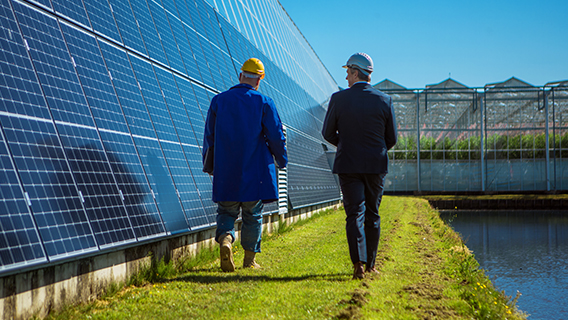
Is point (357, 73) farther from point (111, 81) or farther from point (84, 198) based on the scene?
point (84, 198)

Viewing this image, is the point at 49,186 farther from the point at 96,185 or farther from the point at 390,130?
the point at 390,130

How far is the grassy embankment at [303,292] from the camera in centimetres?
327

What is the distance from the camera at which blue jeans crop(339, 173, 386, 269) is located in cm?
439

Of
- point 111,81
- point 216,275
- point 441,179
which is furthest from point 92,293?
point 441,179

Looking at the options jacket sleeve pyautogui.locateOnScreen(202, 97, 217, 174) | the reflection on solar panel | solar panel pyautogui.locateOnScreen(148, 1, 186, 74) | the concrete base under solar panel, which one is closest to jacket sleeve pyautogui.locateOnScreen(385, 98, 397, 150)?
jacket sleeve pyautogui.locateOnScreen(202, 97, 217, 174)

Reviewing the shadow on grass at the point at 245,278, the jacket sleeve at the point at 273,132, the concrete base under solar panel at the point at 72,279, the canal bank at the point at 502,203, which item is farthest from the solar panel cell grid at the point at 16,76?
the canal bank at the point at 502,203

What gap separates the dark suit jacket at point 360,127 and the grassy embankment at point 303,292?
1.04 metres

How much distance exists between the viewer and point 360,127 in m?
4.62

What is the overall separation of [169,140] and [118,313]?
2.49m

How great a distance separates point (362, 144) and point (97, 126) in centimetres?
233

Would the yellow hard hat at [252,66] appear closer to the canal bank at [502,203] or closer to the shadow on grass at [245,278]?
the shadow on grass at [245,278]

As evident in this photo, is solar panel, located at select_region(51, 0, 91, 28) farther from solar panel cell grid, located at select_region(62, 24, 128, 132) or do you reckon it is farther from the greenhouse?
the greenhouse

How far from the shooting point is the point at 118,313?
3191 mm

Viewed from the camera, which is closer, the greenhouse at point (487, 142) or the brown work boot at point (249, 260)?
the brown work boot at point (249, 260)
